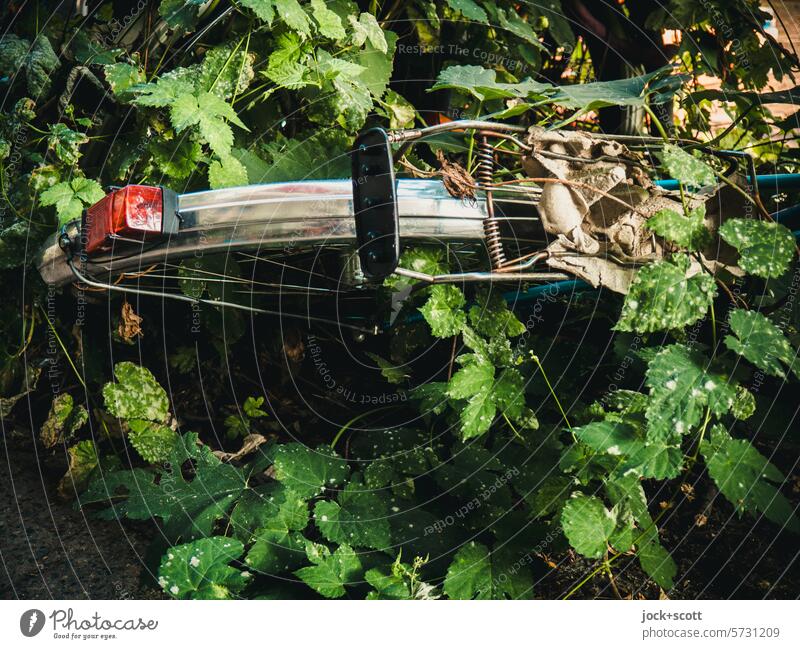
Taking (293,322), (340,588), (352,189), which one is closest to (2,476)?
(293,322)

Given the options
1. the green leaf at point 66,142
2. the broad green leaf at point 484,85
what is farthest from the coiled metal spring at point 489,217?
the green leaf at point 66,142

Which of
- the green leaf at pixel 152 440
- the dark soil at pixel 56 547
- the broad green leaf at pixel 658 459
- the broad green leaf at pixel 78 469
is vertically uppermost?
the broad green leaf at pixel 658 459

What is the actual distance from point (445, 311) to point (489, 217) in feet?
0.49

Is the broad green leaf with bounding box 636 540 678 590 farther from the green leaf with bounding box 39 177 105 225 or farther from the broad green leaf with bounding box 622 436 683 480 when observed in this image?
the green leaf with bounding box 39 177 105 225

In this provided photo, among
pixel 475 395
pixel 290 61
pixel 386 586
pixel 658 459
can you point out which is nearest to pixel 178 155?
pixel 290 61

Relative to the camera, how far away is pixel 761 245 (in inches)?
31.8

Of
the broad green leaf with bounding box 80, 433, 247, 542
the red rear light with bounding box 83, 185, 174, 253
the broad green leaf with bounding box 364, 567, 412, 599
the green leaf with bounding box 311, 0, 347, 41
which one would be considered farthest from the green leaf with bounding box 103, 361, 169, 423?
the green leaf with bounding box 311, 0, 347, 41

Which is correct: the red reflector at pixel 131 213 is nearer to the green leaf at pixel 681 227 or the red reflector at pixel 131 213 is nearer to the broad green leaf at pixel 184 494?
the broad green leaf at pixel 184 494

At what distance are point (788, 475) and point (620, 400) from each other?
349 mm

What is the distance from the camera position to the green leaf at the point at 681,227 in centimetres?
83

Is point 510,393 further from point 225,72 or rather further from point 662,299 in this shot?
point 225,72

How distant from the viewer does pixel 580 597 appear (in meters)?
0.94

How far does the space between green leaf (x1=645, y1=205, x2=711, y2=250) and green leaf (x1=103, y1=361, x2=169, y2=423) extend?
752 millimetres

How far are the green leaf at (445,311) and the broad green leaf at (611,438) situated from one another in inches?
8.1
